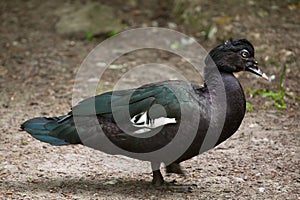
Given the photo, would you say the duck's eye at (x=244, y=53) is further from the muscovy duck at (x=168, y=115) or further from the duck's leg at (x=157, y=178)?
the duck's leg at (x=157, y=178)

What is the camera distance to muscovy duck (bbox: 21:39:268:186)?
436 cm

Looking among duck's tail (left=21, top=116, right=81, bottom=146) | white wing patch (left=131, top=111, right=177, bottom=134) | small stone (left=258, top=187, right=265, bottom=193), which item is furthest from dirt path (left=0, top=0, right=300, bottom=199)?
white wing patch (left=131, top=111, right=177, bottom=134)

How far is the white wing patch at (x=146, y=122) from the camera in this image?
438 cm

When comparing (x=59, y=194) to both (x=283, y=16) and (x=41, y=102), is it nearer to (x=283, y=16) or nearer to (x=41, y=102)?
(x=41, y=102)

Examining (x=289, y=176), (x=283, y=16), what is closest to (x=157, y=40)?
(x=283, y=16)

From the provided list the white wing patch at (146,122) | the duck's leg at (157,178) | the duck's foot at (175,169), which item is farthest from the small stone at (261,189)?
the white wing patch at (146,122)

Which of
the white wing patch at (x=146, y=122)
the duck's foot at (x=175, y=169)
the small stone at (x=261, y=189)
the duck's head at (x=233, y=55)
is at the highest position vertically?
the duck's head at (x=233, y=55)

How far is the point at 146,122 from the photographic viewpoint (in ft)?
14.5

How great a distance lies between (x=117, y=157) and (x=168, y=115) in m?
1.30

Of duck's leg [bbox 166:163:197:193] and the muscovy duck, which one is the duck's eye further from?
duck's leg [bbox 166:163:197:193]

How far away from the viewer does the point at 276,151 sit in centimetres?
548

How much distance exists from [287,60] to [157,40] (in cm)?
210

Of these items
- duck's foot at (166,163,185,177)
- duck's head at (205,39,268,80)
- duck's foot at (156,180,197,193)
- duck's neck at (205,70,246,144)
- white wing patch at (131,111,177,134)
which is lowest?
duck's foot at (156,180,197,193)

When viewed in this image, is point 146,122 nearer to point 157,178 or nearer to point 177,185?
point 157,178
